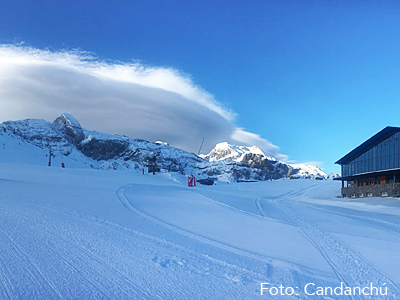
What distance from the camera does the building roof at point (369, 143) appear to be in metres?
34.9

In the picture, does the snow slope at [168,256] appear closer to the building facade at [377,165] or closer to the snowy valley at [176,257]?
the snowy valley at [176,257]

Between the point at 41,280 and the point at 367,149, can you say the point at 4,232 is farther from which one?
the point at 367,149

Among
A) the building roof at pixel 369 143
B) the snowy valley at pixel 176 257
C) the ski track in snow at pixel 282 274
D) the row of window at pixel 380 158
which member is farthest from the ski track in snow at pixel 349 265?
the building roof at pixel 369 143

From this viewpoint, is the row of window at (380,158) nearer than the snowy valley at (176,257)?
No

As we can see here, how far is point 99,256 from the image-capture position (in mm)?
5699

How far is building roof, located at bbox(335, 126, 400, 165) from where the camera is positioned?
3494cm

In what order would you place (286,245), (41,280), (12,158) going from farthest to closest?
(12,158)
(286,245)
(41,280)

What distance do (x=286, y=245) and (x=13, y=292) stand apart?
6.09 m

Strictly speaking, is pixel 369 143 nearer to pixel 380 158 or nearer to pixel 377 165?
pixel 380 158

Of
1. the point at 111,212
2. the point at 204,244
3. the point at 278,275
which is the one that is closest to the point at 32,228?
the point at 111,212

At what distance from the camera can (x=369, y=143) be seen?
127 ft

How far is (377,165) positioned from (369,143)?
298 centimetres

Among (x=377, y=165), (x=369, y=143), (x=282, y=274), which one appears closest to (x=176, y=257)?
(x=282, y=274)

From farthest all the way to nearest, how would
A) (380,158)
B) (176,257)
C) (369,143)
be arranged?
(369,143), (380,158), (176,257)
